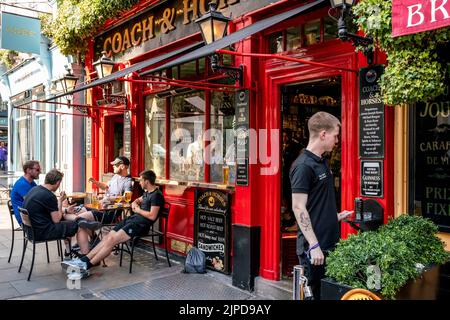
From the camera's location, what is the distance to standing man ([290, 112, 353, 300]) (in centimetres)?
331

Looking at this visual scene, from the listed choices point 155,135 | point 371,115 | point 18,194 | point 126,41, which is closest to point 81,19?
point 126,41

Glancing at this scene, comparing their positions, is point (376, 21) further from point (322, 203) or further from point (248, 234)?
point (248, 234)

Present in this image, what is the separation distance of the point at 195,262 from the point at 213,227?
570mm

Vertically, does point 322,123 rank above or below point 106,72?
below

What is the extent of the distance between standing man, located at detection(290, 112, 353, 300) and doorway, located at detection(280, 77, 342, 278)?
1.98m

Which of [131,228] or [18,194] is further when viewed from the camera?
[18,194]

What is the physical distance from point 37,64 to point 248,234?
35.1ft

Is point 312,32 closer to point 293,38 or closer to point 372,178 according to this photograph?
point 293,38

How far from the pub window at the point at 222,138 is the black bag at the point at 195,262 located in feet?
3.64

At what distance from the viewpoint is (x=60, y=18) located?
395 inches

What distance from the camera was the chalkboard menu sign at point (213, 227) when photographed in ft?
19.6

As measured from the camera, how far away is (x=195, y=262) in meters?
6.20

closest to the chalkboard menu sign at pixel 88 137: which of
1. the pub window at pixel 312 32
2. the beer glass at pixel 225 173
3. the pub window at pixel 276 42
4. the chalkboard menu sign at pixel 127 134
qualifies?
the chalkboard menu sign at pixel 127 134
